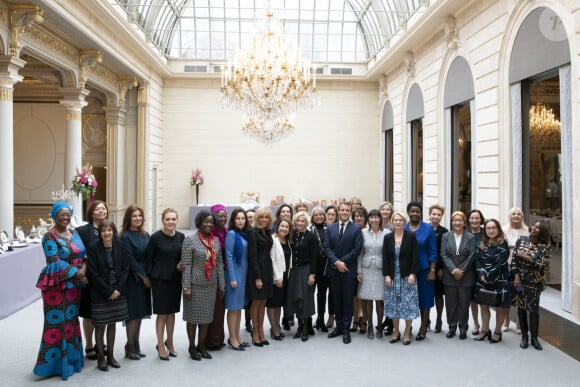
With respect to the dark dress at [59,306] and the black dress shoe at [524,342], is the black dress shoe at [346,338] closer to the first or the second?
the black dress shoe at [524,342]

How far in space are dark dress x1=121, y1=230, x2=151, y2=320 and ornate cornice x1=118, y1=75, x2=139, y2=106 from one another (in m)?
12.4

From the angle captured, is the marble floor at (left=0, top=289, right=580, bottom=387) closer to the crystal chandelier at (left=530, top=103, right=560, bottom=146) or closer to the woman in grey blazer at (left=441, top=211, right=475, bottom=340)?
the woman in grey blazer at (left=441, top=211, right=475, bottom=340)

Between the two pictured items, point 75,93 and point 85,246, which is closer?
point 85,246

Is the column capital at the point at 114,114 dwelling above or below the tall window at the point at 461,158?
above

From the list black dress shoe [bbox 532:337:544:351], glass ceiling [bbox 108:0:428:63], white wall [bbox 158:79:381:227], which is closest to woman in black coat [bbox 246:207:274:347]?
black dress shoe [bbox 532:337:544:351]

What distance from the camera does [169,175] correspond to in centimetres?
2042

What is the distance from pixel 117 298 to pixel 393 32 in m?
15.3

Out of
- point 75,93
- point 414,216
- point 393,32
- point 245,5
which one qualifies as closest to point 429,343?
point 414,216

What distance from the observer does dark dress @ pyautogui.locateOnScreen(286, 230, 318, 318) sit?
6141 millimetres

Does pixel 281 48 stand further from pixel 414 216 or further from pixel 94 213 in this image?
pixel 94 213

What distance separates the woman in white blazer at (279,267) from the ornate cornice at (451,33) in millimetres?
7954

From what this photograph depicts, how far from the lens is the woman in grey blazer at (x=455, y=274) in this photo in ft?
20.3

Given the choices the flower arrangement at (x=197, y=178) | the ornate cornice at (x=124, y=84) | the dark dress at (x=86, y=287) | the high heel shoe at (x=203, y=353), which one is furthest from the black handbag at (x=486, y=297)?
the flower arrangement at (x=197, y=178)

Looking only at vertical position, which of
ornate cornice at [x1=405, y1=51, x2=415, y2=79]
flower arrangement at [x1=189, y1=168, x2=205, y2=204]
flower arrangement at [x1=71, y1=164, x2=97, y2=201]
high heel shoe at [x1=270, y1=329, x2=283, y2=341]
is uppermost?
ornate cornice at [x1=405, y1=51, x2=415, y2=79]
